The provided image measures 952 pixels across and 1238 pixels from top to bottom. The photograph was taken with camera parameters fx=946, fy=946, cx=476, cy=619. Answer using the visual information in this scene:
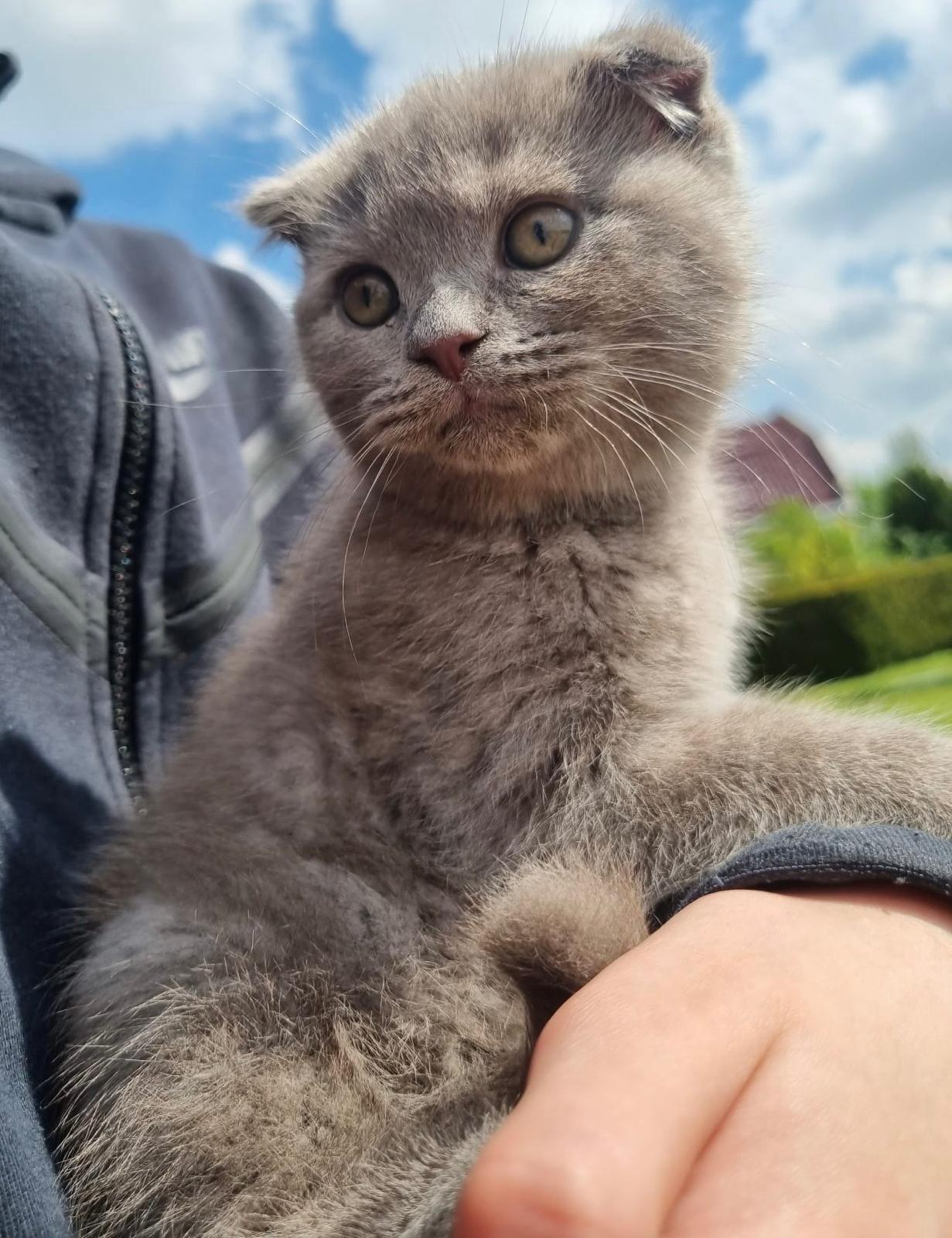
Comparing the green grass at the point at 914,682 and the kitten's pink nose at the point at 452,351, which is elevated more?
the kitten's pink nose at the point at 452,351

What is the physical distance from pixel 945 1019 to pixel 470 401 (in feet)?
2.16

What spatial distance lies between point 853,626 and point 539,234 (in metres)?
5.57

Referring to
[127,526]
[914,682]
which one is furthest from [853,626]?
[127,526]

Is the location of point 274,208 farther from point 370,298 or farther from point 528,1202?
point 528,1202

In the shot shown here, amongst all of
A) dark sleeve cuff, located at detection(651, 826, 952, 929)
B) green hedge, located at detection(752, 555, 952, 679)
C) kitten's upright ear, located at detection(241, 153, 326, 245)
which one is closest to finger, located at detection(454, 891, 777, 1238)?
dark sleeve cuff, located at detection(651, 826, 952, 929)

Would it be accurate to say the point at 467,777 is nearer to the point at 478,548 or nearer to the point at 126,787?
the point at 478,548

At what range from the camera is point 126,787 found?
1.11 m

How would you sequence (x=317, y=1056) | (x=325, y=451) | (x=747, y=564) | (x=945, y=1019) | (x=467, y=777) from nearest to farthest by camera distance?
(x=945, y=1019), (x=317, y=1056), (x=467, y=777), (x=747, y=564), (x=325, y=451)

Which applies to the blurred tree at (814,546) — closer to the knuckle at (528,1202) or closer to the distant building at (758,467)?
the distant building at (758,467)

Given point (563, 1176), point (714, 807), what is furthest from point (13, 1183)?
point (714, 807)

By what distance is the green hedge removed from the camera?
5930mm

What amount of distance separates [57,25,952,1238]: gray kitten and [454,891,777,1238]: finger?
117mm

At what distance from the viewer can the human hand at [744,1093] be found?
1.59 ft

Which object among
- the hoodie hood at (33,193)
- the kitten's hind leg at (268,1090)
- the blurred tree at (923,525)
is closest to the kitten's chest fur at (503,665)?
the kitten's hind leg at (268,1090)
